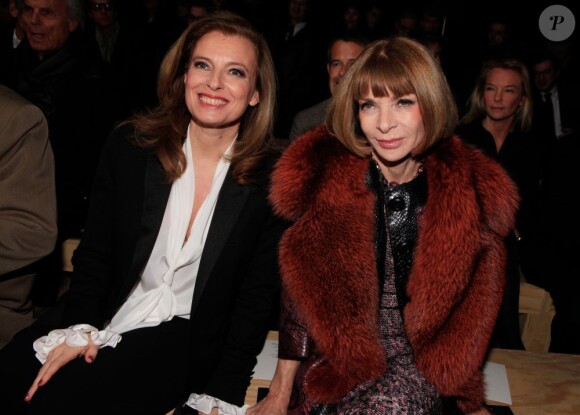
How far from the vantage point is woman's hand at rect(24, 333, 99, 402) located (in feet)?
5.84

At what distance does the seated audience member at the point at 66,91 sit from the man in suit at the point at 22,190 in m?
1.00

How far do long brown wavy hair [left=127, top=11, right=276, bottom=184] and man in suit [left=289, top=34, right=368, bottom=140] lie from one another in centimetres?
148

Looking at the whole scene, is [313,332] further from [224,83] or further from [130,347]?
[224,83]

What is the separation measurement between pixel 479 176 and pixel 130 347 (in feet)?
3.81

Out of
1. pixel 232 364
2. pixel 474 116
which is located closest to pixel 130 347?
pixel 232 364

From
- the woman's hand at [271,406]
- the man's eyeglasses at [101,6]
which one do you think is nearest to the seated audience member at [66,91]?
the woman's hand at [271,406]

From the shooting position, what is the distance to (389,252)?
202 centimetres

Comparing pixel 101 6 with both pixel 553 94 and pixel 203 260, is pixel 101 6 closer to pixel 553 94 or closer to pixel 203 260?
pixel 553 94

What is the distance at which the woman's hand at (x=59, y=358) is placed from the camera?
5.84 ft

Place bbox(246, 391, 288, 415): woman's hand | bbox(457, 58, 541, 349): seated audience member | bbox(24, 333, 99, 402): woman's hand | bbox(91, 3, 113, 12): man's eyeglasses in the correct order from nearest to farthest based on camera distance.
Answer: bbox(24, 333, 99, 402): woman's hand
bbox(246, 391, 288, 415): woman's hand
bbox(457, 58, 541, 349): seated audience member
bbox(91, 3, 113, 12): man's eyeglasses

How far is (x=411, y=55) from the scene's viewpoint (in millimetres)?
1882

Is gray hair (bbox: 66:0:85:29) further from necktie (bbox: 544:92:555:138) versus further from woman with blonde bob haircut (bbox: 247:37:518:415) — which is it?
necktie (bbox: 544:92:555:138)
